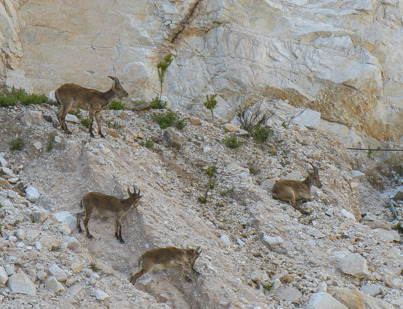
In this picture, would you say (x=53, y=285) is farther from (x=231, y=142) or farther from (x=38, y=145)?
(x=231, y=142)

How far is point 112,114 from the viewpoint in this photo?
46.4 feet

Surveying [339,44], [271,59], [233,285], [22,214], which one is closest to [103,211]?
[22,214]

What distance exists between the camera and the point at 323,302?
9.66 meters

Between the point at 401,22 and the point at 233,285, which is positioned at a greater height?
the point at 401,22

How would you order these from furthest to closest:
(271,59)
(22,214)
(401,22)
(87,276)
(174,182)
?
(401,22) → (271,59) → (174,182) → (22,214) → (87,276)

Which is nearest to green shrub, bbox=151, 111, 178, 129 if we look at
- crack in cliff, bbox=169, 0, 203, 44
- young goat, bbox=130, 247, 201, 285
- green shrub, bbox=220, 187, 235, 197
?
green shrub, bbox=220, 187, 235, 197

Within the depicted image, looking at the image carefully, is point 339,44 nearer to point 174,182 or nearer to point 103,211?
point 174,182

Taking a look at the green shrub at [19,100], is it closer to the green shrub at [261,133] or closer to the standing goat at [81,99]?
the standing goat at [81,99]

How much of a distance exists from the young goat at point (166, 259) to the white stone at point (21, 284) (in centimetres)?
166

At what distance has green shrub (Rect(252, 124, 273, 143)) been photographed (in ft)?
50.6

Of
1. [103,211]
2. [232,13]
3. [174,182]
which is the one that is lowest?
[174,182]

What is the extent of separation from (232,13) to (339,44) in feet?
12.1

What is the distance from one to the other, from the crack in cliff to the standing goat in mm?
6682

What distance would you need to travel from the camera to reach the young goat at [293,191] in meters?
12.8
